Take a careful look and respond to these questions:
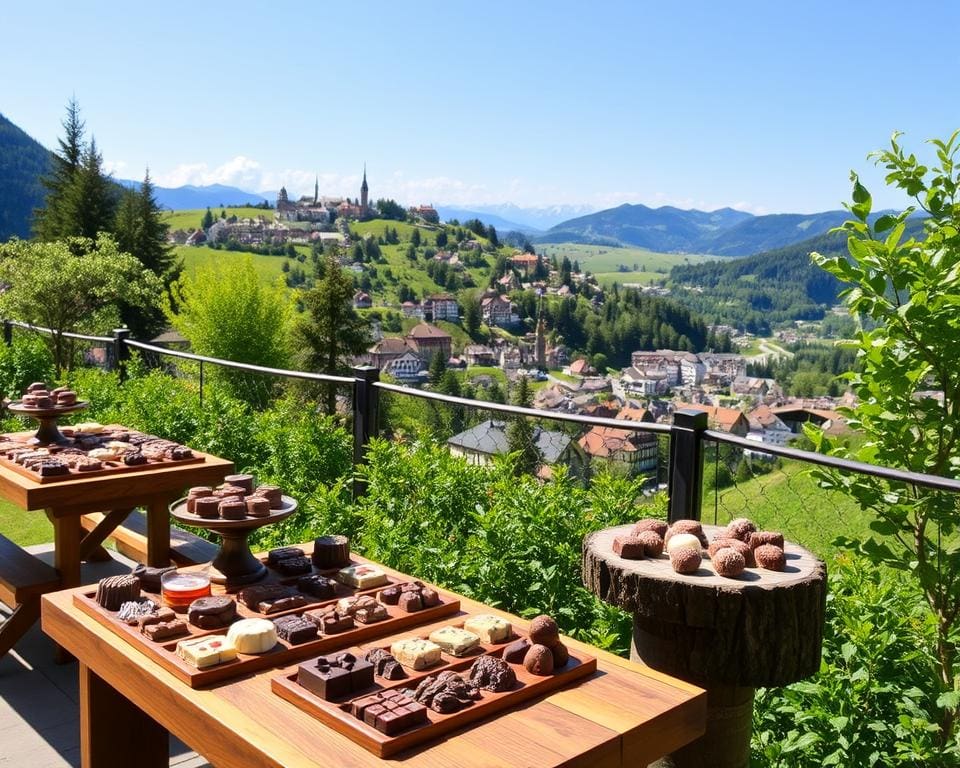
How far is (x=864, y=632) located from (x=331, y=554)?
159 cm

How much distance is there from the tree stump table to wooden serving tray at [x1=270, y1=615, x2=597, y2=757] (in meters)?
0.27

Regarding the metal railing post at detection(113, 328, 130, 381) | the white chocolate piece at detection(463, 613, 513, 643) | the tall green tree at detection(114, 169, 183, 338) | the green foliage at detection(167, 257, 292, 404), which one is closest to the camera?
the white chocolate piece at detection(463, 613, 513, 643)

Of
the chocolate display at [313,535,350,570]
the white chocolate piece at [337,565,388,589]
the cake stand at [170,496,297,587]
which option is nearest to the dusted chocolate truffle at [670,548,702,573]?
the white chocolate piece at [337,565,388,589]

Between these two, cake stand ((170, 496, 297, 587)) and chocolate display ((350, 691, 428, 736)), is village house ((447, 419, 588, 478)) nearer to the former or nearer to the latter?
cake stand ((170, 496, 297, 587))

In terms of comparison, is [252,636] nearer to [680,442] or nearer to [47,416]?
[680,442]

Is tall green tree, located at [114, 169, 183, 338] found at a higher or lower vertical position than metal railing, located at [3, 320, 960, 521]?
higher

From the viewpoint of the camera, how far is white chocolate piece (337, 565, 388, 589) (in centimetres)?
238

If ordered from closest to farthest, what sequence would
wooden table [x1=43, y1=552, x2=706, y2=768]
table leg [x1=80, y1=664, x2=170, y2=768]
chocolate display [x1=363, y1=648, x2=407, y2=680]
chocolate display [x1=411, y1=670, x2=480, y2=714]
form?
wooden table [x1=43, y1=552, x2=706, y2=768] < chocolate display [x1=411, y1=670, x2=480, y2=714] < chocolate display [x1=363, y1=648, x2=407, y2=680] < table leg [x1=80, y1=664, x2=170, y2=768]

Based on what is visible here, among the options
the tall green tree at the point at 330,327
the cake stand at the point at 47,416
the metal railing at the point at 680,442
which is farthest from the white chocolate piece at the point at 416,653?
the tall green tree at the point at 330,327

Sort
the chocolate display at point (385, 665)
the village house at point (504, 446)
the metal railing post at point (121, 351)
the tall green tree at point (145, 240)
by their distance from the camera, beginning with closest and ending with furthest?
the chocolate display at point (385, 665)
the village house at point (504, 446)
the metal railing post at point (121, 351)
the tall green tree at point (145, 240)

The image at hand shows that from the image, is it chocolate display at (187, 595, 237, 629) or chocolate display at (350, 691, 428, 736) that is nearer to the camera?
chocolate display at (350, 691, 428, 736)

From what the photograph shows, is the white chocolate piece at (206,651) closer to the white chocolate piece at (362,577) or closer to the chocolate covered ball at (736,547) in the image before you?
the white chocolate piece at (362,577)

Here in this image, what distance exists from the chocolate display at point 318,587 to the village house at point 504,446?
1853 mm

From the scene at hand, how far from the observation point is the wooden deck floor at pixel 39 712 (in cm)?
302
